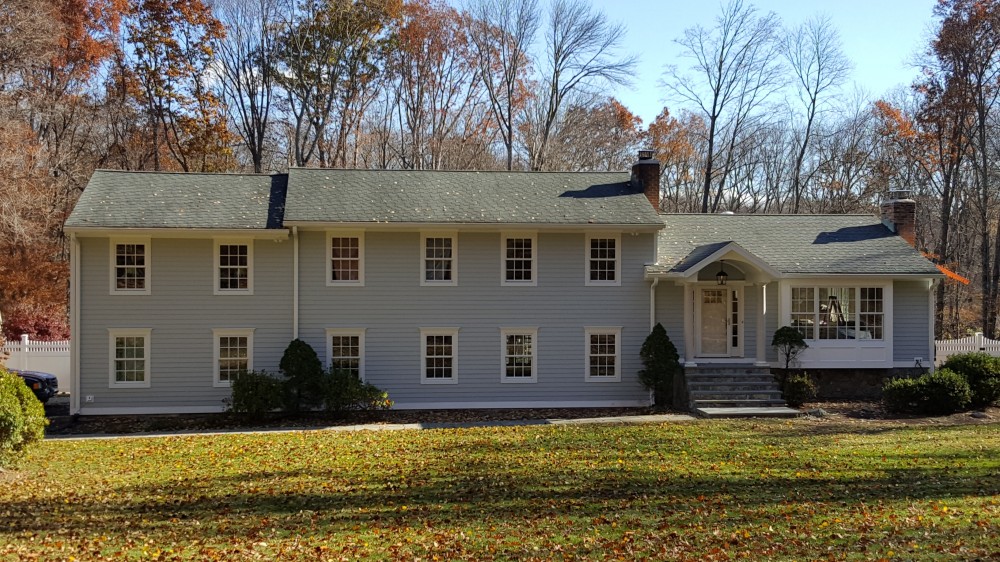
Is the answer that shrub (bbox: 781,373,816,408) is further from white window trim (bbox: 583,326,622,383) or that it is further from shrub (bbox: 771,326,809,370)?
white window trim (bbox: 583,326,622,383)

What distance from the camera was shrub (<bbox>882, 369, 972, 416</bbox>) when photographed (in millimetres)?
18125

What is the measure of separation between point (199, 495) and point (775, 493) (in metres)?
7.32

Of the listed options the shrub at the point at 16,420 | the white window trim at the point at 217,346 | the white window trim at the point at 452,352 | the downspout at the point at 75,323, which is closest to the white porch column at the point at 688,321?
the white window trim at the point at 452,352

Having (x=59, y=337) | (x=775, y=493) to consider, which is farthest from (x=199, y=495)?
(x=59, y=337)

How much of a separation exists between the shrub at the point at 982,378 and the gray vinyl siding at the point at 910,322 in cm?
250

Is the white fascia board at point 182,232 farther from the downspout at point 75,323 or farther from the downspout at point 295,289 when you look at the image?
the downspout at point 75,323

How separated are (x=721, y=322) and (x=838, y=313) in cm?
311

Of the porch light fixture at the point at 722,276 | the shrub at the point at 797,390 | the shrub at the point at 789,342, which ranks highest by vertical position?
the porch light fixture at the point at 722,276

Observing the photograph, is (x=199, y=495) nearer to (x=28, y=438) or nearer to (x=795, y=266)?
(x=28, y=438)

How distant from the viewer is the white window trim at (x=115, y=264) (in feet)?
65.1

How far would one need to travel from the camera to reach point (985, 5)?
106 ft

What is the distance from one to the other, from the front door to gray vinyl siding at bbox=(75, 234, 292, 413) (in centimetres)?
1082

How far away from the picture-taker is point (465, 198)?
70.7 feet

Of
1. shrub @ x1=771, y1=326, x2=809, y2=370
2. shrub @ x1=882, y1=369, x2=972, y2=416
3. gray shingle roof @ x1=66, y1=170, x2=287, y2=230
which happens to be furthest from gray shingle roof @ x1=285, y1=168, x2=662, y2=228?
shrub @ x1=882, y1=369, x2=972, y2=416
